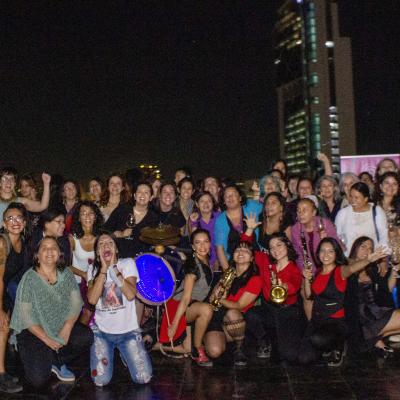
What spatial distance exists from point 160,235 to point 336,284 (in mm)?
2016

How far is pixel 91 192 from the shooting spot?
28.3 ft

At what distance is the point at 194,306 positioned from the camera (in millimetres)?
6051

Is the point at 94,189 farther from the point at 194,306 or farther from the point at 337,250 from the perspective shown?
the point at 337,250

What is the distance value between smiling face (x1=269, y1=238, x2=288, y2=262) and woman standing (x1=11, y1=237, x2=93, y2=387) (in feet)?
6.90

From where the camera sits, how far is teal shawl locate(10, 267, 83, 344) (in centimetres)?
533

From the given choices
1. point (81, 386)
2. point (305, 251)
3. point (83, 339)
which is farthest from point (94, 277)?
point (305, 251)

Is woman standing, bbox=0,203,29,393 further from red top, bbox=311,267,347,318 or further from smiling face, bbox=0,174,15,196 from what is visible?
red top, bbox=311,267,347,318

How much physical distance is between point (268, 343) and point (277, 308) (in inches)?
20.4

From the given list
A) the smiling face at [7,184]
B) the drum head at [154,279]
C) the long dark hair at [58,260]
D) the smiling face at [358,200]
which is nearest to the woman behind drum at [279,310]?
the drum head at [154,279]

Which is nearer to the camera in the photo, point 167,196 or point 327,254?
point 327,254

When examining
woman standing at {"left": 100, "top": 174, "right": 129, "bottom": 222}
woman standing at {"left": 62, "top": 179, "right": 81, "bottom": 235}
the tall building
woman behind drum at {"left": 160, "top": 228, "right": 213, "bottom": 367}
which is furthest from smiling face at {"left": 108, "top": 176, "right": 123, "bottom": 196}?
the tall building

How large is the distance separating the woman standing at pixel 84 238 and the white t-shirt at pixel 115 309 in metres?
0.88

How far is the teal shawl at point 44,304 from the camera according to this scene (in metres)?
5.33

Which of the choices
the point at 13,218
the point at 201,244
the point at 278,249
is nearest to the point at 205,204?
the point at 201,244
